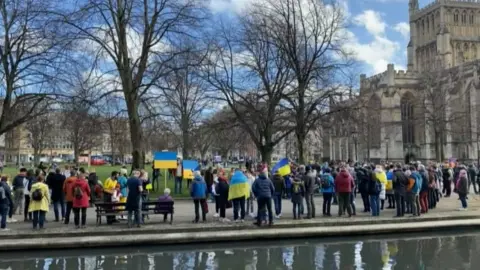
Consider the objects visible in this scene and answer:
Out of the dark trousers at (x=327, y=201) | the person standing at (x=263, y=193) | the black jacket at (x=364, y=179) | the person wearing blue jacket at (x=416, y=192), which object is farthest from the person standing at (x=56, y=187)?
the person wearing blue jacket at (x=416, y=192)

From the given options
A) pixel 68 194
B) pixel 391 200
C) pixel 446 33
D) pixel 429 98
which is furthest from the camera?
pixel 446 33

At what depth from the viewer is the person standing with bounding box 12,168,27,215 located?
16.3m

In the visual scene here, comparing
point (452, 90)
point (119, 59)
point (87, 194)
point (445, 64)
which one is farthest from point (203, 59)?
point (445, 64)

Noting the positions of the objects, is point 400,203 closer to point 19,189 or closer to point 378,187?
point 378,187

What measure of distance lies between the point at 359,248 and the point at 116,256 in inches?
246

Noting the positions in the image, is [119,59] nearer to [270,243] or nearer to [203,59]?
[203,59]

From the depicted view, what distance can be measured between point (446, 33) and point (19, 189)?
95716mm

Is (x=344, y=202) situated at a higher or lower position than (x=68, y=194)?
Result: lower

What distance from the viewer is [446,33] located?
317 feet

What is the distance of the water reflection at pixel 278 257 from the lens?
10.8 m

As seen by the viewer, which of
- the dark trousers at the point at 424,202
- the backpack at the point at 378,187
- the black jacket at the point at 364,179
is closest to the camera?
the backpack at the point at 378,187

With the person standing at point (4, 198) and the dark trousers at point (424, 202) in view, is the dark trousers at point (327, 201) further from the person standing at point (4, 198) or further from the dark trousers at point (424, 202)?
the person standing at point (4, 198)

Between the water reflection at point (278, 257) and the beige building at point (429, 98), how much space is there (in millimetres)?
35053

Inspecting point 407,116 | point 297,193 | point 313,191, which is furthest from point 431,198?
point 407,116
